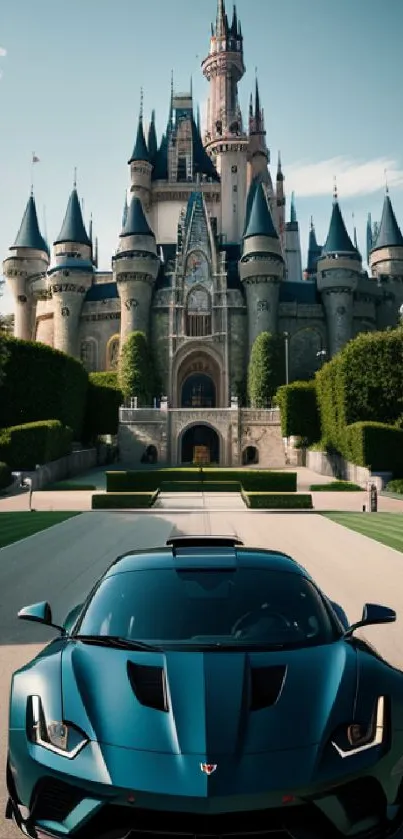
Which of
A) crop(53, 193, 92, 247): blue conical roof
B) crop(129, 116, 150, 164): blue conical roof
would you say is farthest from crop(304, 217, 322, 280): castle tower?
crop(53, 193, 92, 247): blue conical roof

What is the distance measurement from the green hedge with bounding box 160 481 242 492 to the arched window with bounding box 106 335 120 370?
44.5 meters

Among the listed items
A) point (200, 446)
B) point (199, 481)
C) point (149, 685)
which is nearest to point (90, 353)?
point (200, 446)

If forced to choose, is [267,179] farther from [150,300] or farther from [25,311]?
[25,311]

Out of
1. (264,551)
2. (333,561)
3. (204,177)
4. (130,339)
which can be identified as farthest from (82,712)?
(204,177)

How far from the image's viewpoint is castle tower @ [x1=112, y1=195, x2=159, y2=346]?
71.4m

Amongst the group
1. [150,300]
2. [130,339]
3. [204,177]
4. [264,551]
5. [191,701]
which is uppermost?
[204,177]

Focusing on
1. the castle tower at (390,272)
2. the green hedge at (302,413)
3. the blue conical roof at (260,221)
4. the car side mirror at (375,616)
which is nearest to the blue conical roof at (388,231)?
the castle tower at (390,272)

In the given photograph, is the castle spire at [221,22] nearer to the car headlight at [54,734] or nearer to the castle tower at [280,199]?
the castle tower at [280,199]

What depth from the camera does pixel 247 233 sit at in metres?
74.3

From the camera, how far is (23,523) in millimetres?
19188

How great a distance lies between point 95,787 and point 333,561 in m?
10.2

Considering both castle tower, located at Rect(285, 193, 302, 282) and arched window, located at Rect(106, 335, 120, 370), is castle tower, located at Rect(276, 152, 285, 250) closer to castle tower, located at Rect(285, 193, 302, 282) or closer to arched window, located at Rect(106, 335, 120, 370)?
castle tower, located at Rect(285, 193, 302, 282)

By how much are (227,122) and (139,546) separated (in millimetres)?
88743

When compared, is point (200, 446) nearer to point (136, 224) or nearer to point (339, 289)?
point (339, 289)
